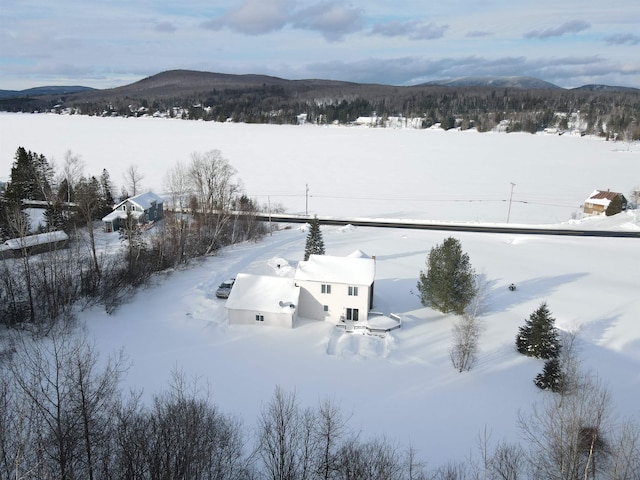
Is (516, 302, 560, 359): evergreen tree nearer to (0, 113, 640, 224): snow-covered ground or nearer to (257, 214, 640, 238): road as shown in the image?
(257, 214, 640, 238): road

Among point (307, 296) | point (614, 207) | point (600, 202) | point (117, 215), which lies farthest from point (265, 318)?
point (600, 202)

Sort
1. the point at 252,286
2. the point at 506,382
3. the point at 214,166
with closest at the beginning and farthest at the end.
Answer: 1. the point at 506,382
2. the point at 252,286
3. the point at 214,166

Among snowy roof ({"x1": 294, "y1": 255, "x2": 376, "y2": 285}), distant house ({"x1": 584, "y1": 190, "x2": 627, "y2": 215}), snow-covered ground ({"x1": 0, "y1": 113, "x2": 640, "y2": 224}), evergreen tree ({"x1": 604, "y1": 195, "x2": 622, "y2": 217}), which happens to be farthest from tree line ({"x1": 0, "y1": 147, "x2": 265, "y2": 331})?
distant house ({"x1": 584, "y1": 190, "x2": 627, "y2": 215})

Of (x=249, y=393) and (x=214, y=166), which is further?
(x=214, y=166)

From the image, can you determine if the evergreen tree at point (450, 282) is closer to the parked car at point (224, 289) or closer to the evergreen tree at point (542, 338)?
the evergreen tree at point (542, 338)

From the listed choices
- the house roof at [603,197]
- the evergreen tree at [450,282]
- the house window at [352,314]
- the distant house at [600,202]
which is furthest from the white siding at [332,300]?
the house roof at [603,197]

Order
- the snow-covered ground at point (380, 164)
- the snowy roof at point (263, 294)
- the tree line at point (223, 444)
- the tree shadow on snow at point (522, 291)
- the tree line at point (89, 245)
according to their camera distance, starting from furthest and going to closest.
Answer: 1. the snow-covered ground at point (380, 164)
2. the tree shadow on snow at point (522, 291)
3. the tree line at point (89, 245)
4. the snowy roof at point (263, 294)
5. the tree line at point (223, 444)

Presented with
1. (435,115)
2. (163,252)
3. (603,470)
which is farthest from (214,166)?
(435,115)

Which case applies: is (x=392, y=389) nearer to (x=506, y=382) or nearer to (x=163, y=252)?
(x=506, y=382)
